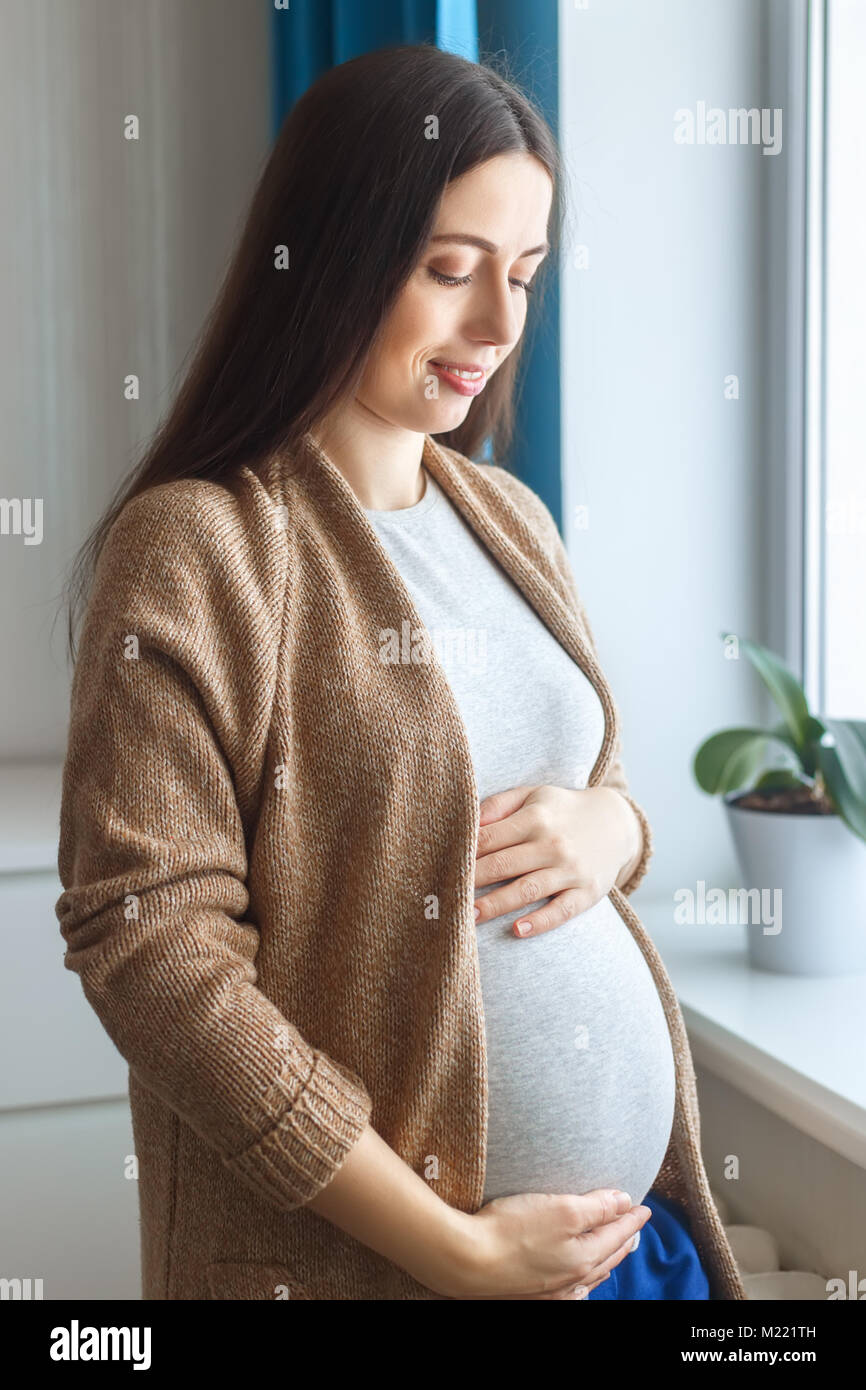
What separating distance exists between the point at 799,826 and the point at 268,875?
0.77 m

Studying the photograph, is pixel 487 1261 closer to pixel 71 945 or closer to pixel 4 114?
pixel 71 945

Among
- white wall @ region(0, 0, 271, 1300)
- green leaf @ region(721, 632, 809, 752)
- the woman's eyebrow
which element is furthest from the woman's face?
white wall @ region(0, 0, 271, 1300)

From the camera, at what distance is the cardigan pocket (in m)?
0.87

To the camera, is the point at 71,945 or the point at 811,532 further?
the point at 811,532

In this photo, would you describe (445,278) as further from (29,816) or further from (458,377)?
(29,816)

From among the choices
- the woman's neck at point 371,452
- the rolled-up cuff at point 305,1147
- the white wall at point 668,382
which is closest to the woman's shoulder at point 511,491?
the woman's neck at point 371,452

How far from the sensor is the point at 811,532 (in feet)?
5.49

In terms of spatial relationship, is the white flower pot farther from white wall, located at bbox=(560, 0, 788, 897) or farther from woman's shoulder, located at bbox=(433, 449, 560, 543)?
woman's shoulder, located at bbox=(433, 449, 560, 543)

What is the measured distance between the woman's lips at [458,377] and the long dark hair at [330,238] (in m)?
0.06

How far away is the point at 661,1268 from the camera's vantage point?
105 centimetres

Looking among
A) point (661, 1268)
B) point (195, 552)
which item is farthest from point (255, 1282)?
point (195, 552)
